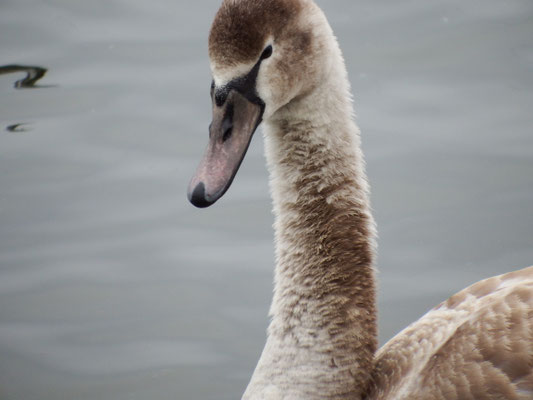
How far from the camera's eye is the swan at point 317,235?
3.40 m

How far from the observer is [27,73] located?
269 inches

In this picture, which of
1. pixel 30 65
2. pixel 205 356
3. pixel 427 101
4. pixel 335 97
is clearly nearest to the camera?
pixel 335 97

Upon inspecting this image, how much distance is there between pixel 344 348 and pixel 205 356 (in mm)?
1437

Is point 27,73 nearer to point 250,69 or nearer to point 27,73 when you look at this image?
point 27,73

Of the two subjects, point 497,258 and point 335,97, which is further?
point 497,258

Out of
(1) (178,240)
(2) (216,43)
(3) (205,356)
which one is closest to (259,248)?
(1) (178,240)

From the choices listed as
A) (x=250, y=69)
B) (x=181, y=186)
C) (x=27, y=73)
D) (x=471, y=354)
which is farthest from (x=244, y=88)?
(x=27, y=73)

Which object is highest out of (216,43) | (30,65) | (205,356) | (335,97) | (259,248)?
(30,65)

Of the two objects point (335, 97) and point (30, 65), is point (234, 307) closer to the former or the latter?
point (335, 97)

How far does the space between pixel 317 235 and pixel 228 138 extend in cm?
55

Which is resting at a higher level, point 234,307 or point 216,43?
point 216,43

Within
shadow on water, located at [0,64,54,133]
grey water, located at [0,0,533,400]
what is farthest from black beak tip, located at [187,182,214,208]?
shadow on water, located at [0,64,54,133]

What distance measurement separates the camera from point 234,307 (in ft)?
16.9

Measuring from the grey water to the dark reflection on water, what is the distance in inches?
0.7
